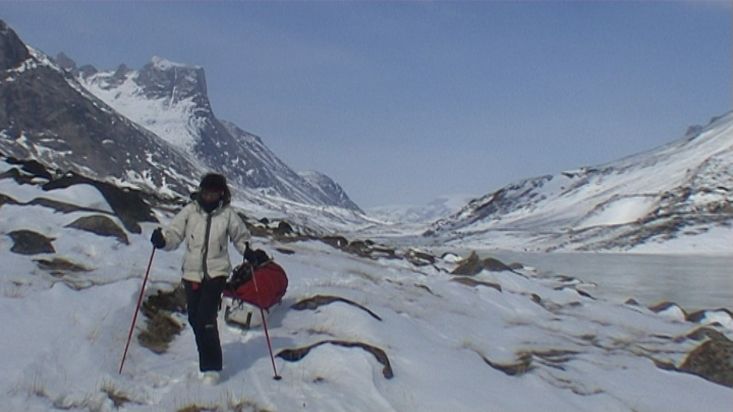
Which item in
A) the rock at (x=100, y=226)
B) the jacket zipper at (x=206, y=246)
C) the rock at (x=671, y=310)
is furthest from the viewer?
Result: the rock at (x=671, y=310)

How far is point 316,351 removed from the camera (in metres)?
9.40

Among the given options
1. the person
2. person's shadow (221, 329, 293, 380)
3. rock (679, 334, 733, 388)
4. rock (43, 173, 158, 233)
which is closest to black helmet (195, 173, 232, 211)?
the person

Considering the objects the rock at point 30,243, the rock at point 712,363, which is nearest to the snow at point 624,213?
the rock at point 712,363

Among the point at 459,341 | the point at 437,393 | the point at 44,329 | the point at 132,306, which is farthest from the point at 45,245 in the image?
the point at 437,393

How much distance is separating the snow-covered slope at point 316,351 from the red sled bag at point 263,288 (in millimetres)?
563

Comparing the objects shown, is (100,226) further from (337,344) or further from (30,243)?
(337,344)

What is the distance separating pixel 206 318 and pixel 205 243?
0.99m

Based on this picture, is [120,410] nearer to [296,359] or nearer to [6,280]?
[296,359]

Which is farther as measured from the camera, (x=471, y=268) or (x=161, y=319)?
(x=471, y=268)

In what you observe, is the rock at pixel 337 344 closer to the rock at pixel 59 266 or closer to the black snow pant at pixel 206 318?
the black snow pant at pixel 206 318

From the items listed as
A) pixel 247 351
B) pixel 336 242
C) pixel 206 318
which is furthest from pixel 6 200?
pixel 336 242

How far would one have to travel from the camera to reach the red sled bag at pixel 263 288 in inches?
430

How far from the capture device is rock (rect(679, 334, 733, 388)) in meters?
13.2

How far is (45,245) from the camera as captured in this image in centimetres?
1506
